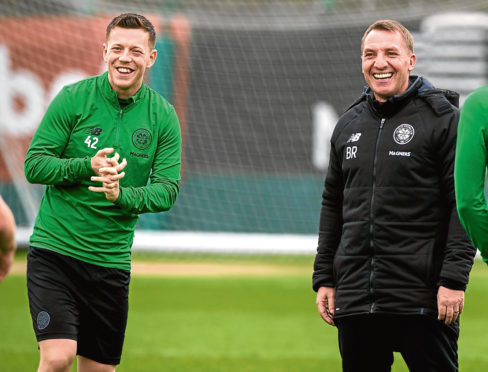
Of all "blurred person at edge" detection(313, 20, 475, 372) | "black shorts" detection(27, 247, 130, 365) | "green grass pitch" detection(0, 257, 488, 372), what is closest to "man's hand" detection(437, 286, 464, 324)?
"blurred person at edge" detection(313, 20, 475, 372)

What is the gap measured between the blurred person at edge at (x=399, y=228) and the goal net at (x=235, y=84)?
12.2 m

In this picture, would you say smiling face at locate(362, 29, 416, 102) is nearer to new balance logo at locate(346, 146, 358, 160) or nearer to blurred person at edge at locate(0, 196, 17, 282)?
new balance logo at locate(346, 146, 358, 160)

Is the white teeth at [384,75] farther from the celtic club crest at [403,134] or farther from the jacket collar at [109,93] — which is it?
the jacket collar at [109,93]

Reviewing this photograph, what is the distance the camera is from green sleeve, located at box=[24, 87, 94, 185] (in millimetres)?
4156

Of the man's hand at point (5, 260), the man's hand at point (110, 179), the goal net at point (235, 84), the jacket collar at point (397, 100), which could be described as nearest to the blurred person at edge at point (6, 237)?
the man's hand at point (5, 260)

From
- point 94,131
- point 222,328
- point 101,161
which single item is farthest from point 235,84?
point 101,161

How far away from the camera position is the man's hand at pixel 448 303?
12.0 ft

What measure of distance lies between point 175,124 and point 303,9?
1700 cm

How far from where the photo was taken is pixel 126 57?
4.34 meters

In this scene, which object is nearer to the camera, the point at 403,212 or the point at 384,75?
the point at 403,212

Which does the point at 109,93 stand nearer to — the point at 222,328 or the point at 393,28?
the point at 393,28

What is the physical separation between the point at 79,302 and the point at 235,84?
14.3m

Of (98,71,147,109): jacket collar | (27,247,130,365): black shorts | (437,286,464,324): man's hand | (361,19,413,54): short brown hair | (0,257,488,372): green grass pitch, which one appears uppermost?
(361,19,413,54): short brown hair

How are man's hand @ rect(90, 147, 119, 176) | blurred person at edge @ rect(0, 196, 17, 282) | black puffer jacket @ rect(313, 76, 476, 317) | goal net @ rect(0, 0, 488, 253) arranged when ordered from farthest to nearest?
goal net @ rect(0, 0, 488, 253)
man's hand @ rect(90, 147, 119, 176)
black puffer jacket @ rect(313, 76, 476, 317)
blurred person at edge @ rect(0, 196, 17, 282)
